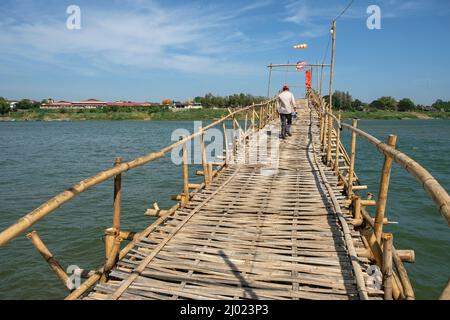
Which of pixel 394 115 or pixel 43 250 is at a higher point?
pixel 394 115

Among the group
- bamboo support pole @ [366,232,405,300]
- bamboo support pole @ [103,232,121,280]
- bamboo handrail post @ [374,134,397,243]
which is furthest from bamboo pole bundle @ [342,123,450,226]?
bamboo support pole @ [103,232,121,280]

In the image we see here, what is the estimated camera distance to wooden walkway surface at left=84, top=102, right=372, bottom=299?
2834 millimetres

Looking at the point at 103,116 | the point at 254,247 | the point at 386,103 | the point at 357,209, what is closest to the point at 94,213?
the point at 254,247

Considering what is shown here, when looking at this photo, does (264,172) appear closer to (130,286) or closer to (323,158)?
(323,158)

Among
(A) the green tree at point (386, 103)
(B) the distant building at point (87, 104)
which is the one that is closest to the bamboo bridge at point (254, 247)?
(B) the distant building at point (87, 104)

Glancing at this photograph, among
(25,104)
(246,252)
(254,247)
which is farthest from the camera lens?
(25,104)

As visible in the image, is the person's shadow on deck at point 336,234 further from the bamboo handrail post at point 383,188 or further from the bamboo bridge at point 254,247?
the bamboo handrail post at point 383,188

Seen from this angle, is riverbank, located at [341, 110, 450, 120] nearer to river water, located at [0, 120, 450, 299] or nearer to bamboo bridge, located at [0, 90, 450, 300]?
river water, located at [0, 120, 450, 299]

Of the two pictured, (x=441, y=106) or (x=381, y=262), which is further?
(x=441, y=106)

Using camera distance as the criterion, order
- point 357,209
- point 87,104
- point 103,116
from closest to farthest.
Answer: point 357,209 → point 103,116 → point 87,104

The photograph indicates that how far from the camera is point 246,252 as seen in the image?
3516 millimetres

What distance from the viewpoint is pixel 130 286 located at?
9.48 feet

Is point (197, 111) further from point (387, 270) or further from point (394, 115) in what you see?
point (387, 270)
